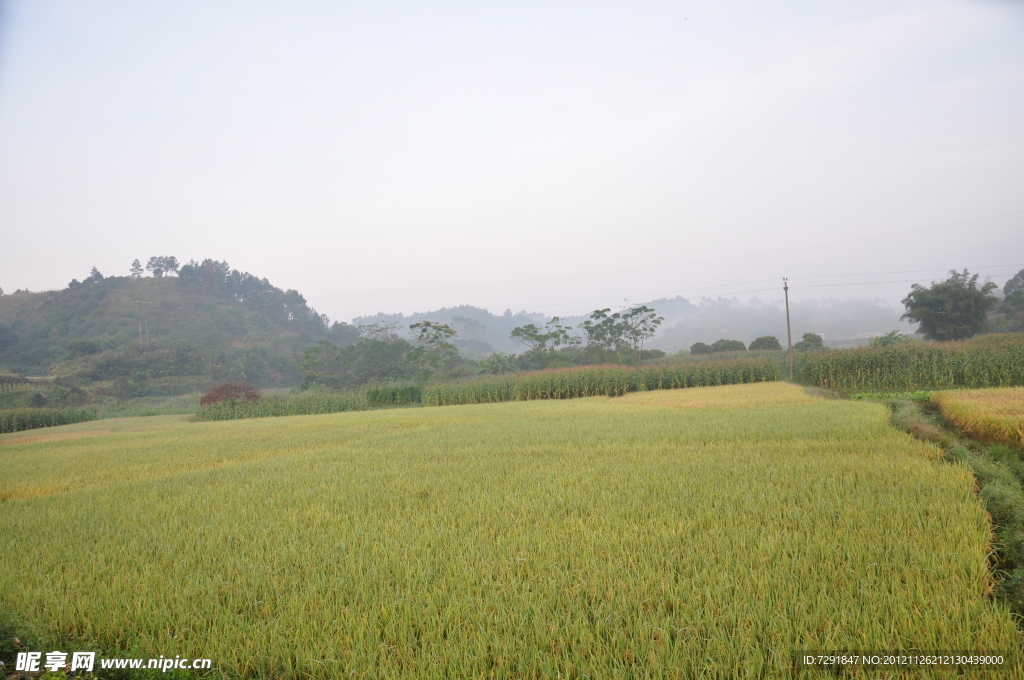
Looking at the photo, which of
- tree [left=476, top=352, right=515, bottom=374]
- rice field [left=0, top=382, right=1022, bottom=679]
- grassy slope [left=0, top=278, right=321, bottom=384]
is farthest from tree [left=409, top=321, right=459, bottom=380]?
Answer: rice field [left=0, top=382, right=1022, bottom=679]

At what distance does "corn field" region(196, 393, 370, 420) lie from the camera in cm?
2328

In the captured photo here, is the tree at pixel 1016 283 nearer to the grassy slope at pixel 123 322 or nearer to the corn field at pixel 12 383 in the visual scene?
the grassy slope at pixel 123 322

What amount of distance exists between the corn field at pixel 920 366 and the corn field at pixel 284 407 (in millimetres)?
20952

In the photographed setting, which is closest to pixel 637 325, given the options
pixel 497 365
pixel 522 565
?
pixel 497 365

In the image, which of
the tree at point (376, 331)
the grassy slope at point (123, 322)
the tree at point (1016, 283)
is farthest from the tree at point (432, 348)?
the tree at point (1016, 283)

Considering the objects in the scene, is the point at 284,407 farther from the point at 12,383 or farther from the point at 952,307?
the point at 952,307

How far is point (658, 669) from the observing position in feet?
6.90

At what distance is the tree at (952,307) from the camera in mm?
33438

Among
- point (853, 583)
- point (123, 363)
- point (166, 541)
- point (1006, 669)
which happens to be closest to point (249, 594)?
point (166, 541)

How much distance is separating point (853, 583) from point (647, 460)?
374 centimetres

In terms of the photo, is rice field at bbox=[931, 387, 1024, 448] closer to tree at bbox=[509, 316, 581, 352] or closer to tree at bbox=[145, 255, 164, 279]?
tree at bbox=[509, 316, 581, 352]

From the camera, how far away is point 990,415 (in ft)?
25.5

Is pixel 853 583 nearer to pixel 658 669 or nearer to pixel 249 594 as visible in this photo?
pixel 658 669

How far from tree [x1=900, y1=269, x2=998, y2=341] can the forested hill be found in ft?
179
